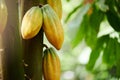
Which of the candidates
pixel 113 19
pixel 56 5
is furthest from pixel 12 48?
pixel 113 19

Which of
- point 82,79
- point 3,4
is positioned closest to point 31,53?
point 3,4

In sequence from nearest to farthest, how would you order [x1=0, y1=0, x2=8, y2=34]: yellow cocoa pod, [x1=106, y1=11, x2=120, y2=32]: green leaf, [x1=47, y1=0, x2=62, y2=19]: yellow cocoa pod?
[x1=0, y1=0, x2=8, y2=34]: yellow cocoa pod < [x1=47, y1=0, x2=62, y2=19]: yellow cocoa pod < [x1=106, y1=11, x2=120, y2=32]: green leaf

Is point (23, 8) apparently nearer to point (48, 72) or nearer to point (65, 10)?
point (48, 72)

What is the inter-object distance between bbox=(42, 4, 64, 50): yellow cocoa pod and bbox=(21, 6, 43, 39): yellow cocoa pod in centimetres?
1

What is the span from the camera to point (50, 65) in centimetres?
83

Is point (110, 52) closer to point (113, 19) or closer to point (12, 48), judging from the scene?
point (113, 19)

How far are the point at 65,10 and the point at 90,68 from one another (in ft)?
10.7

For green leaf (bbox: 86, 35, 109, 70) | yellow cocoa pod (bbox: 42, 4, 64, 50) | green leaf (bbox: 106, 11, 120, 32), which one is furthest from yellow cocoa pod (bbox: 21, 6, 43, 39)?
green leaf (bbox: 86, 35, 109, 70)

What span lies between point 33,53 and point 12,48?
0.06 meters

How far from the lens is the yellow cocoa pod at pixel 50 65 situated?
82 centimetres

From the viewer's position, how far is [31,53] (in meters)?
0.81

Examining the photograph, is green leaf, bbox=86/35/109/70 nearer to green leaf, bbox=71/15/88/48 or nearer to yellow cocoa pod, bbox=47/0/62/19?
green leaf, bbox=71/15/88/48

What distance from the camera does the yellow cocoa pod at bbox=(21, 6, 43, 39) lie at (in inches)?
30.6

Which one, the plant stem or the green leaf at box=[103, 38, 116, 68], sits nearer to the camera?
the plant stem
